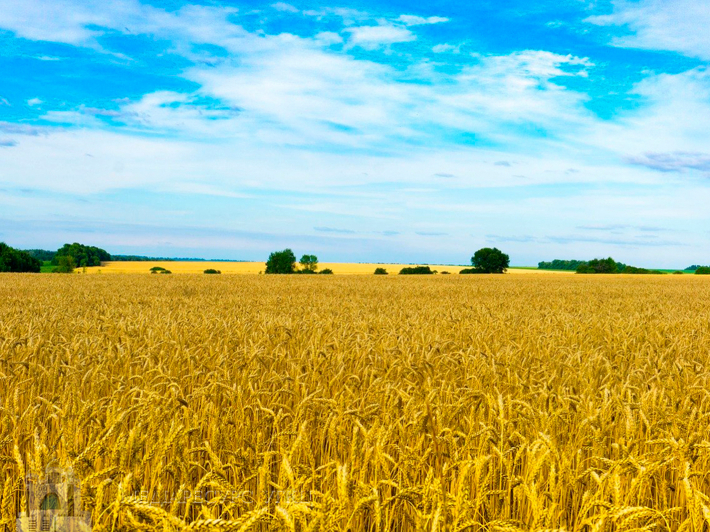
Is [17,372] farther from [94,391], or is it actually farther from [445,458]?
[445,458]

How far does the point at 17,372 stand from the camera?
474 cm

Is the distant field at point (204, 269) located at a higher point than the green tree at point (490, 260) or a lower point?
lower

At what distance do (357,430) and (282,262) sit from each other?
80419 mm

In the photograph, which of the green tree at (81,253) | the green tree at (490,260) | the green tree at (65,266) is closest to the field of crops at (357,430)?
the green tree at (65,266)

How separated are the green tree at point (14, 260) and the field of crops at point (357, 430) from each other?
6798cm

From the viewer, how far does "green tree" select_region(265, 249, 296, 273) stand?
3201 inches

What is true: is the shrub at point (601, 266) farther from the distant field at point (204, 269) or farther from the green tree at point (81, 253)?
the green tree at point (81, 253)

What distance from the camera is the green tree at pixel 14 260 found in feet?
211

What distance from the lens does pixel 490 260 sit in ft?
307

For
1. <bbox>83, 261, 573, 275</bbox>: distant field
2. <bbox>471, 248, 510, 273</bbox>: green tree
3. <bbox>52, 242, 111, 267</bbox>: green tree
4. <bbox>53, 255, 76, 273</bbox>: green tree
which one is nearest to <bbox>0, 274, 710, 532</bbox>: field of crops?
<bbox>53, 255, 76, 273</bbox>: green tree

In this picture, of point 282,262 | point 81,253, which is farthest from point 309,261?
point 81,253

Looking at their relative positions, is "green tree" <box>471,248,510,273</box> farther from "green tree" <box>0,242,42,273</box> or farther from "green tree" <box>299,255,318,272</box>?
"green tree" <box>0,242,42,273</box>

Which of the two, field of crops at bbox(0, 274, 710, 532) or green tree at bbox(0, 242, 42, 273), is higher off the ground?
green tree at bbox(0, 242, 42, 273)

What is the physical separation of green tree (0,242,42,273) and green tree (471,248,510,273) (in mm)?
68403
